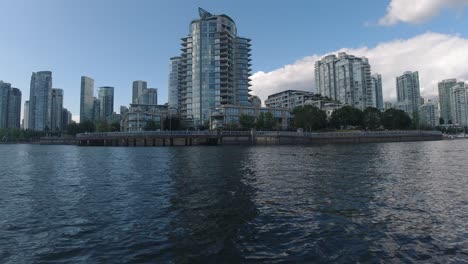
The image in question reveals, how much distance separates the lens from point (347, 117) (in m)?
164

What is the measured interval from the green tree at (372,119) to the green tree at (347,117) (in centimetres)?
263

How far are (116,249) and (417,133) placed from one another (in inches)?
6764

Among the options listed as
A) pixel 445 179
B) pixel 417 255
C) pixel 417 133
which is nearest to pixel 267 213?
pixel 417 255

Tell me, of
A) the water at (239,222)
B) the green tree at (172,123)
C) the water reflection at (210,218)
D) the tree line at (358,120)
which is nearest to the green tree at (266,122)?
the tree line at (358,120)

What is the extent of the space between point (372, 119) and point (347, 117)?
1451 centimetres

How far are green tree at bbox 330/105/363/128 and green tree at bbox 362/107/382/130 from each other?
263 centimetres

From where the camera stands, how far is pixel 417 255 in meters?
10.1

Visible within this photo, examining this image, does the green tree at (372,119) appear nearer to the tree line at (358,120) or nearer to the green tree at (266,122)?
the tree line at (358,120)

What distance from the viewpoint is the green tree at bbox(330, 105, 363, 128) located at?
6486 inches

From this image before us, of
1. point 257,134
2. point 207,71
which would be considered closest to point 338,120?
point 257,134

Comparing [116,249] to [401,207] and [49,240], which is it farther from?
[401,207]

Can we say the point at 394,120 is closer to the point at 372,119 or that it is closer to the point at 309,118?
the point at 372,119

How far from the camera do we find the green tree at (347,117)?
164750mm

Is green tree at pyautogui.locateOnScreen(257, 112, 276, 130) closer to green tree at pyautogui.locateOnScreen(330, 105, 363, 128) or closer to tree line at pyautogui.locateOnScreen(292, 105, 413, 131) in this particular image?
tree line at pyautogui.locateOnScreen(292, 105, 413, 131)
